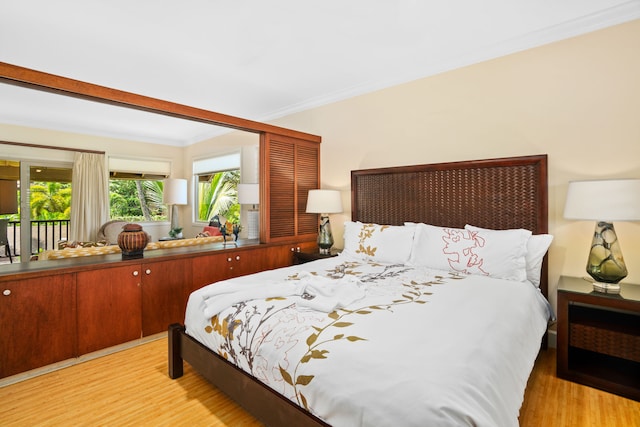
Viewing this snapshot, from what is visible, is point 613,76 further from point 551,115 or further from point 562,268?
point 562,268

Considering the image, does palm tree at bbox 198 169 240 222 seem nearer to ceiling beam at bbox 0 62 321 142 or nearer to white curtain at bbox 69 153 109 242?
white curtain at bbox 69 153 109 242

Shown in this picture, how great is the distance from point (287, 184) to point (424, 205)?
158cm

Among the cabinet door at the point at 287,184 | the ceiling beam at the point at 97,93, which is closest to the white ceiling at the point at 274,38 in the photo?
the ceiling beam at the point at 97,93

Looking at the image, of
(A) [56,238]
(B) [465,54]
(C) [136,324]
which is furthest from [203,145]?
(B) [465,54]

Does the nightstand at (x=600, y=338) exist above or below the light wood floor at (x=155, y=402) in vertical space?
above

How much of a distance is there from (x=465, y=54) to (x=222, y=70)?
2335mm

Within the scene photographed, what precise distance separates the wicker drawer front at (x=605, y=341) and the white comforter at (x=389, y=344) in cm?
23

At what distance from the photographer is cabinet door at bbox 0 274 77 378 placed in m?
2.01

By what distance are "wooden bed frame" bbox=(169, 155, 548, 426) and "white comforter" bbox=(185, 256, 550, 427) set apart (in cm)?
9

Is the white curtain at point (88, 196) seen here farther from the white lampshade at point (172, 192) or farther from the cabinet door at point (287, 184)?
the cabinet door at point (287, 184)

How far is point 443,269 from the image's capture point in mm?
2477

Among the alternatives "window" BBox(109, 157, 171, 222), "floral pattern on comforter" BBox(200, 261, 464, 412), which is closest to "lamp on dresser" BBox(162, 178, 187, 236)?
"window" BBox(109, 157, 171, 222)

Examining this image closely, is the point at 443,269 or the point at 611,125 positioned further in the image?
the point at 443,269

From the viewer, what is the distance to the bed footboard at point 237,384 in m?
1.29
